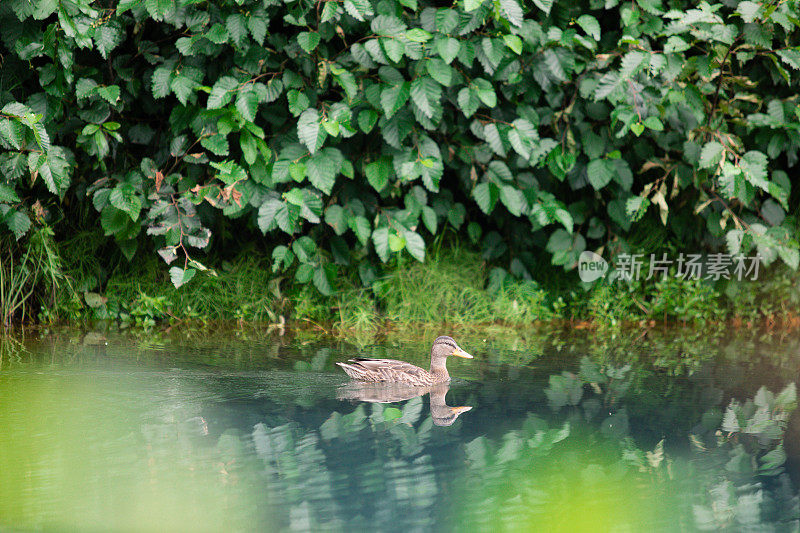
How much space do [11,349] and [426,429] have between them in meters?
3.30

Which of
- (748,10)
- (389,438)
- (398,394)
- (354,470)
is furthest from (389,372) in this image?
(748,10)

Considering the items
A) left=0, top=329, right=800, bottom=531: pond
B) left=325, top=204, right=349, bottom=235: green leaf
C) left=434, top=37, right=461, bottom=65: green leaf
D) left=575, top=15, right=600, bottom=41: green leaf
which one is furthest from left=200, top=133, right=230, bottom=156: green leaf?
left=575, top=15, right=600, bottom=41: green leaf

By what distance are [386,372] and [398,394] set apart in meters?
0.17

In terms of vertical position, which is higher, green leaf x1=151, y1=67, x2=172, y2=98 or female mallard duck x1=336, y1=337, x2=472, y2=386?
green leaf x1=151, y1=67, x2=172, y2=98

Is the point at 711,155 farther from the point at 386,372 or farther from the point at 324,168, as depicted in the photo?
the point at 386,372

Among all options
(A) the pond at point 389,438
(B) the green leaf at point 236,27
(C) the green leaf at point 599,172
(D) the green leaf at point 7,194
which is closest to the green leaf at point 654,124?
(C) the green leaf at point 599,172

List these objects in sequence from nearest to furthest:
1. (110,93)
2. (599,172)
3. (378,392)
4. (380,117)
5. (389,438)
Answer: (389,438) < (378,392) < (110,93) < (380,117) < (599,172)

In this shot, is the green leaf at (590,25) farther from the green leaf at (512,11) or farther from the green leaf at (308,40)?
the green leaf at (308,40)

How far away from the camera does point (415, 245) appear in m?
6.97

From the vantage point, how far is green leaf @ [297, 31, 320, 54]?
6.30 meters

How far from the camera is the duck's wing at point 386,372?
572 cm

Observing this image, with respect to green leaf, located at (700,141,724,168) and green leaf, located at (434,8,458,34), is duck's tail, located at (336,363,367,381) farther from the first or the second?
green leaf, located at (700,141,724,168)

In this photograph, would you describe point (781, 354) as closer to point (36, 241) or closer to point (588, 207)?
point (588, 207)

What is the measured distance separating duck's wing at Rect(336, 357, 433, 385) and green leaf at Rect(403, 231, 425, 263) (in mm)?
1327
